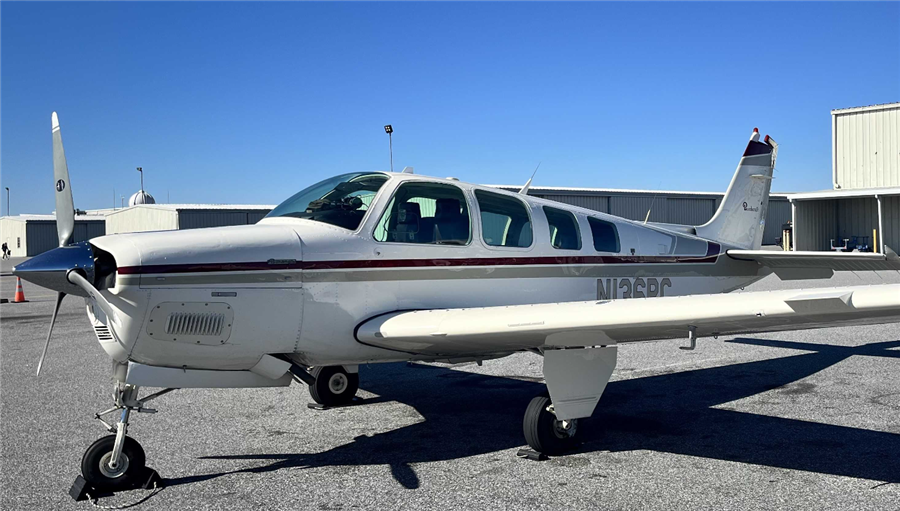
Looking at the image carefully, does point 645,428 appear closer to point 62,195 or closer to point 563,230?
point 563,230

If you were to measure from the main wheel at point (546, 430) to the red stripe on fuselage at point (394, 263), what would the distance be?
1.27m

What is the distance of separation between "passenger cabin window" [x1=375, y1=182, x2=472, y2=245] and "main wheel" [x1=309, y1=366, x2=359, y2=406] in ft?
6.53

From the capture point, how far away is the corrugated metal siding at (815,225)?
3338cm

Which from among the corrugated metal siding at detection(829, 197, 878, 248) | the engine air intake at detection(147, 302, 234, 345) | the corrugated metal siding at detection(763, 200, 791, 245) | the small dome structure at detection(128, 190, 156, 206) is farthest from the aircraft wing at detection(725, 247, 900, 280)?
the small dome structure at detection(128, 190, 156, 206)

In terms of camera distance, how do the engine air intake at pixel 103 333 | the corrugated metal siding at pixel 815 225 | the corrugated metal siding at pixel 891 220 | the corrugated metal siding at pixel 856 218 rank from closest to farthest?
1. the engine air intake at pixel 103 333
2. the corrugated metal siding at pixel 891 220
3. the corrugated metal siding at pixel 856 218
4. the corrugated metal siding at pixel 815 225

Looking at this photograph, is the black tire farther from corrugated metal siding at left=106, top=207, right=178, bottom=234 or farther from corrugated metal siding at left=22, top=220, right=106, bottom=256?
corrugated metal siding at left=22, top=220, right=106, bottom=256

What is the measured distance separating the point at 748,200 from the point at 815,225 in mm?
27635

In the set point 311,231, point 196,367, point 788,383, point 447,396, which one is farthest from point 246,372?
point 788,383

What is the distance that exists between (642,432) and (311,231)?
3082mm

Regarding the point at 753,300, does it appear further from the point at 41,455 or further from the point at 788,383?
the point at 41,455

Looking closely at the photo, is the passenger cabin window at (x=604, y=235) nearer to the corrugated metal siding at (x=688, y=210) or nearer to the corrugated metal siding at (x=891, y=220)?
the corrugated metal siding at (x=891, y=220)

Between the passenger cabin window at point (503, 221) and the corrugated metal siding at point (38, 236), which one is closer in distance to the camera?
the passenger cabin window at point (503, 221)

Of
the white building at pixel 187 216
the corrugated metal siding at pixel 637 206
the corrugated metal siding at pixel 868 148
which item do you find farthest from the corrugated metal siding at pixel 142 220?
the corrugated metal siding at pixel 868 148

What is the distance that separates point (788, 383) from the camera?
759cm
